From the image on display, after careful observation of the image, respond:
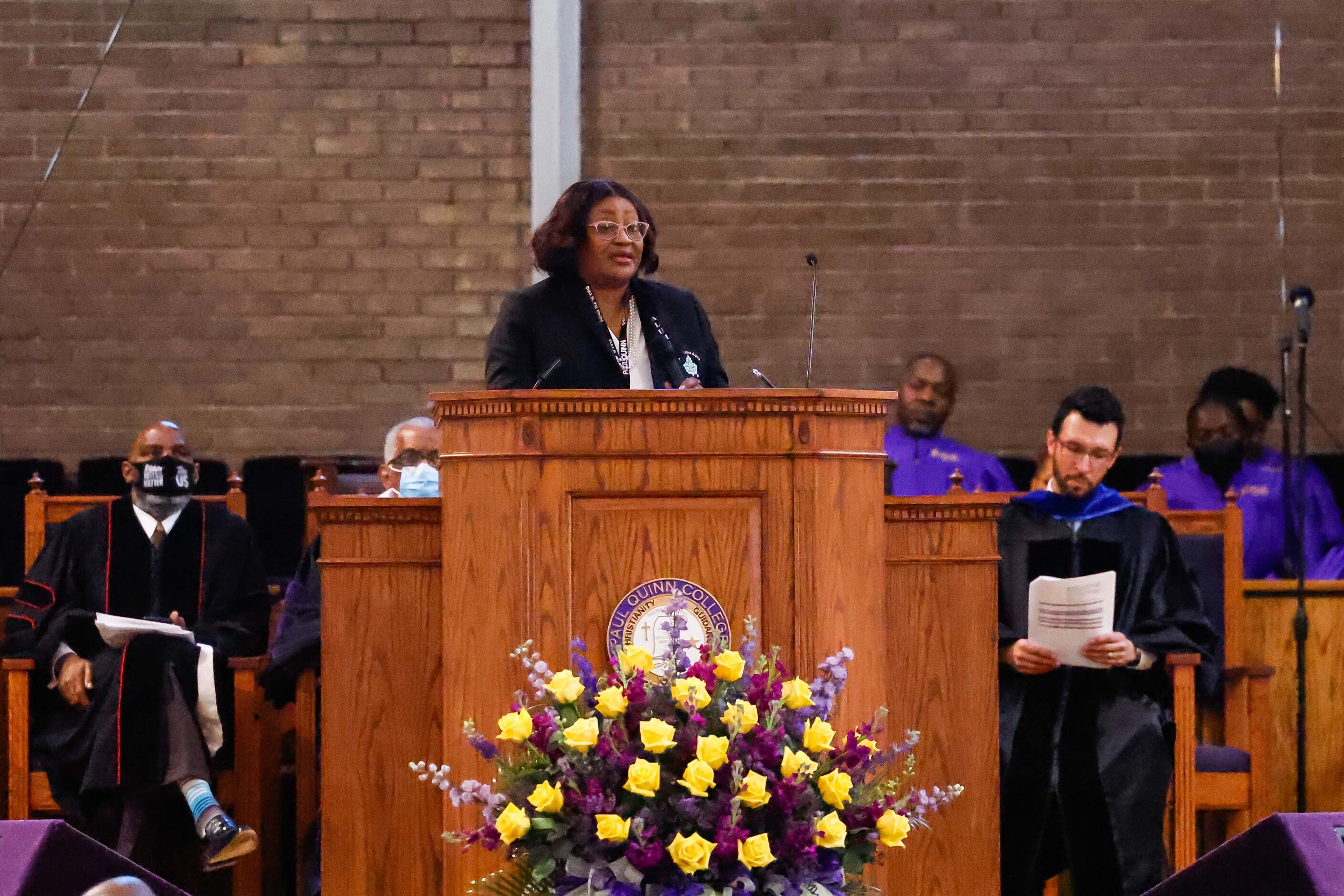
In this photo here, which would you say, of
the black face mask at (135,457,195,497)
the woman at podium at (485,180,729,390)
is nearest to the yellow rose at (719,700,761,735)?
the woman at podium at (485,180,729,390)

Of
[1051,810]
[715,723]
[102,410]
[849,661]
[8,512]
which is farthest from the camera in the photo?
[102,410]

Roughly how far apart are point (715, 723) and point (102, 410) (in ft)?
17.2

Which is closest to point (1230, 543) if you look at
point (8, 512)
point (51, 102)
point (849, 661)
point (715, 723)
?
point (849, 661)

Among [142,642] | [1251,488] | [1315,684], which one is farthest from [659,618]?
[1251,488]

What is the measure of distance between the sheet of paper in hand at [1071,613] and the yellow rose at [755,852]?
165cm

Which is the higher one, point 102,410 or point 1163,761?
point 102,410

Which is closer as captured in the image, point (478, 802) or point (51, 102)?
point (478, 802)

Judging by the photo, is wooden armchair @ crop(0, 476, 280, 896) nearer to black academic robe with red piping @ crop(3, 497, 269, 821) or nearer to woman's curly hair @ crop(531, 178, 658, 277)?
black academic robe with red piping @ crop(3, 497, 269, 821)

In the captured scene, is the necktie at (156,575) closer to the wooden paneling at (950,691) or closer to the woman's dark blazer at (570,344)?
the woman's dark blazer at (570,344)

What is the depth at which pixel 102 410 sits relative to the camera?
7.09 metres

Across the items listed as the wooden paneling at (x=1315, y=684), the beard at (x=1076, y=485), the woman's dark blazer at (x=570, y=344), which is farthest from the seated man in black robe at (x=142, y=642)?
the wooden paneling at (x=1315, y=684)

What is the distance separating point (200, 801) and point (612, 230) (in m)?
2.03

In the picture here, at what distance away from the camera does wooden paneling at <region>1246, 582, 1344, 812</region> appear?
4824 mm

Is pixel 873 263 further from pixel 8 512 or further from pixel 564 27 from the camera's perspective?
pixel 8 512
